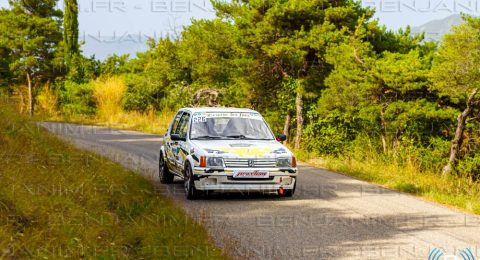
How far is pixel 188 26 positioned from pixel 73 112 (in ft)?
31.0

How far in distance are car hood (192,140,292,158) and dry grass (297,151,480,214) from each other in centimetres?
339

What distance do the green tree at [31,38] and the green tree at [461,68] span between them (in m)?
30.7

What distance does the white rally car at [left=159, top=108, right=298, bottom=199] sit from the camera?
10797mm

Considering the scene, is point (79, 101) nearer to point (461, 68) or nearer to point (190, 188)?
point (461, 68)

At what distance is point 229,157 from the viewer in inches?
426

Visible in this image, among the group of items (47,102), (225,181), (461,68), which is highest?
(461,68)

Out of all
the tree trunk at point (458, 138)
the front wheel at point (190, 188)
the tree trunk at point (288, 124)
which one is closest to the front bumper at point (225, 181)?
the front wheel at point (190, 188)

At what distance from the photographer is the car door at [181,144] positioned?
38.9ft

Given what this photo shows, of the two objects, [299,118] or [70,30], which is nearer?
[299,118]

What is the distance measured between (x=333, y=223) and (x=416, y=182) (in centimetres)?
589

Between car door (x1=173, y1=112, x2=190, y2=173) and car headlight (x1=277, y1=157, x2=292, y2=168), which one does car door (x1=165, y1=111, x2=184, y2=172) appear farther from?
car headlight (x1=277, y1=157, x2=292, y2=168)

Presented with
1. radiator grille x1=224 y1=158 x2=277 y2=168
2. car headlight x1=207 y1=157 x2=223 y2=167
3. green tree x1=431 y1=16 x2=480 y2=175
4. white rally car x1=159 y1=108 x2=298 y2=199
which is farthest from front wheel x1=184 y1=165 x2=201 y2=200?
green tree x1=431 y1=16 x2=480 y2=175

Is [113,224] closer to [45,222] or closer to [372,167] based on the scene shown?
[45,222]

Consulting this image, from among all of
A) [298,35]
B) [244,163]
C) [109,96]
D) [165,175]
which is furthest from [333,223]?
[109,96]
